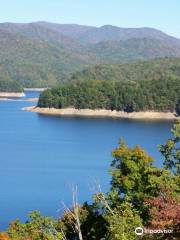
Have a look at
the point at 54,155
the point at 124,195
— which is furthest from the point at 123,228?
the point at 54,155

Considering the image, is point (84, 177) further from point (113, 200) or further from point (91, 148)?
point (113, 200)

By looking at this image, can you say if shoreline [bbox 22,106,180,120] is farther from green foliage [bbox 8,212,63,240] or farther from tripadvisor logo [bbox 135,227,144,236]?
tripadvisor logo [bbox 135,227,144,236]

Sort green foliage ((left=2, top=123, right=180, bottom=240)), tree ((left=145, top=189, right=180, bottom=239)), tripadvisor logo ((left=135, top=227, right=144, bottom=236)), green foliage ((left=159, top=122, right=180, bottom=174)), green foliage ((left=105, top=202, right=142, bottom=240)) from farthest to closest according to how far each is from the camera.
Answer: green foliage ((left=159, top=122, right=180, bottom=174)) → green foliage ((left=2, top=123, right=180, bottom=240)) → green foliage ((left=105, top=202, right=142, bottom=240)) → tripadvisor logo ((left=135, top=227, right=144, bottom=236)) → tree ((left=145, top=189, right=180, bottom=239))

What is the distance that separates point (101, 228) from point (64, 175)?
111 feet

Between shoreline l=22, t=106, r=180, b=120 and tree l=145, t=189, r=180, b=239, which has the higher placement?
tree l=145, t=189, r=180, b=239

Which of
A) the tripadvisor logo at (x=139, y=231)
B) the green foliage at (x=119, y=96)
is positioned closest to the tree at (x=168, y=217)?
the tripadvisor logo at (x=139, y=231)

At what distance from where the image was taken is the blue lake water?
45972 mm

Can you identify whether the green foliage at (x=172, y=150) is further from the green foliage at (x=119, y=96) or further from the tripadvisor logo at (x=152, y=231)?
the green foliage at (x=119, y=96)

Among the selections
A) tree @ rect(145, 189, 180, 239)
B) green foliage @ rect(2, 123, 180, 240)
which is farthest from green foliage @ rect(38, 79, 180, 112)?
tree @ rect(145, 189, 180, 239)

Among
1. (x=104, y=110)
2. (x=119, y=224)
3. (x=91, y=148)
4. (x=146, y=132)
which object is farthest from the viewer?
(x=104, y=110)

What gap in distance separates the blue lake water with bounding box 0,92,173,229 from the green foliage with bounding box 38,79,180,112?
43.5 ft

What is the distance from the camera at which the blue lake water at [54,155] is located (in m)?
46.0

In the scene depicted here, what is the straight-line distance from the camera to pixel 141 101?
14638cm

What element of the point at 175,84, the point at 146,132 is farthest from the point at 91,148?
the point at 175,84
